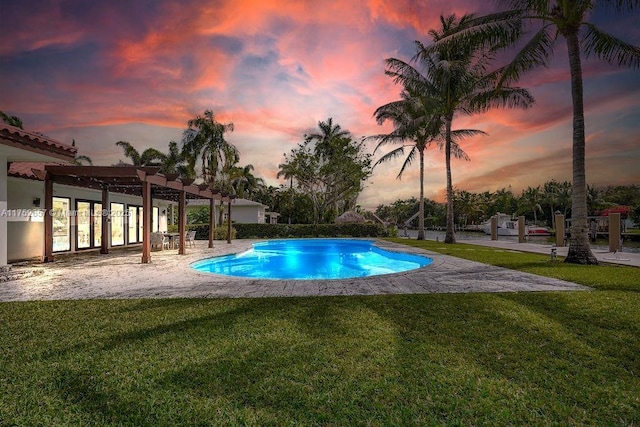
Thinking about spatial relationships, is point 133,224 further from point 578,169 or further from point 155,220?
point 578,169

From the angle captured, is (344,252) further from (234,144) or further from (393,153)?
(234,144)

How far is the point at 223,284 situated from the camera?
295 inches

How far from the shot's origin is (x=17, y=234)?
38.1 feet

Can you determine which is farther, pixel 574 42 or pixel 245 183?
pixel 245 183

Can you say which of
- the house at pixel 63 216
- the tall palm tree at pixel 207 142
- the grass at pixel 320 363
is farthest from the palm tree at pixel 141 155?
the grass at pixel 320 363

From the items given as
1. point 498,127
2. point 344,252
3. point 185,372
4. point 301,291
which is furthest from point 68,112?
point 498,127

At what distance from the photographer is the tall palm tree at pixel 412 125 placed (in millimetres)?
21078

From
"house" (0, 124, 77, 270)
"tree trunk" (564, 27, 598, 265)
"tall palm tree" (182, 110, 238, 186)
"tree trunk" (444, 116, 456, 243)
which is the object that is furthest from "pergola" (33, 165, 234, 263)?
"tree trunk" (444, 116, 456, 243)

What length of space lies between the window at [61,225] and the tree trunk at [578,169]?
19.2 metres

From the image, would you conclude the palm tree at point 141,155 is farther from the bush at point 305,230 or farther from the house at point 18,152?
the house at point 18,152

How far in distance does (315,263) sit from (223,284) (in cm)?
795

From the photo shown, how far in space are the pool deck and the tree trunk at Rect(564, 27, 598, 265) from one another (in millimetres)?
3152

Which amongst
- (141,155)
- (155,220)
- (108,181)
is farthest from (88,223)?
(141,155)

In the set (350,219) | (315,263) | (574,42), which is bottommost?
(315,263)
